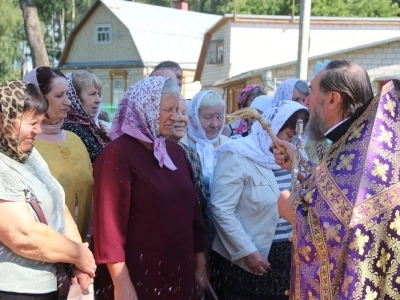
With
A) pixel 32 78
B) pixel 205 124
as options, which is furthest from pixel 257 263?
pixel 32 78

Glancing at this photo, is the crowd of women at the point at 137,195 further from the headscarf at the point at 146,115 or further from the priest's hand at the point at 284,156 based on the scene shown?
the priest's hand at the point at 284,156

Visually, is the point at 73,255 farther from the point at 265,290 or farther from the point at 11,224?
the point at 265,290

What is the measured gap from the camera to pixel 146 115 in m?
3.54

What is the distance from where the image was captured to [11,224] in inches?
114

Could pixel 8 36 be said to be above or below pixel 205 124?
below

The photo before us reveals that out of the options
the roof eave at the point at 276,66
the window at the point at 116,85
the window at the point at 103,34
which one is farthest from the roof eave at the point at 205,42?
the window at the point at 103,34

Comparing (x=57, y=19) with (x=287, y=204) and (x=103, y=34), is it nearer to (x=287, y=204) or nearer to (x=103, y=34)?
(x=103, y=34)

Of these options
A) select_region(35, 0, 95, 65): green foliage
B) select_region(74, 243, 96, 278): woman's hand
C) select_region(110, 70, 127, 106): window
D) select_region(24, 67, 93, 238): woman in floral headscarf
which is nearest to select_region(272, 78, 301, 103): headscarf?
select_region(24, 67, 93, 238): woman in floral headscarf

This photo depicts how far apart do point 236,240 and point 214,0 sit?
52767mm

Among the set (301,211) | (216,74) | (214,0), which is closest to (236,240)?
(301,211)

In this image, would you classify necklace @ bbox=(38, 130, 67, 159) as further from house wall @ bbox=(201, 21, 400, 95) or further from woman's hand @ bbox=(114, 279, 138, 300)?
house wall @ bbox=(201, 21, 400, 95)

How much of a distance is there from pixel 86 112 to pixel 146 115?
0.93m

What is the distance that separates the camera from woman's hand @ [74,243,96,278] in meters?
3.21

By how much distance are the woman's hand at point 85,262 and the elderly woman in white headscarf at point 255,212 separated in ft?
3.52
